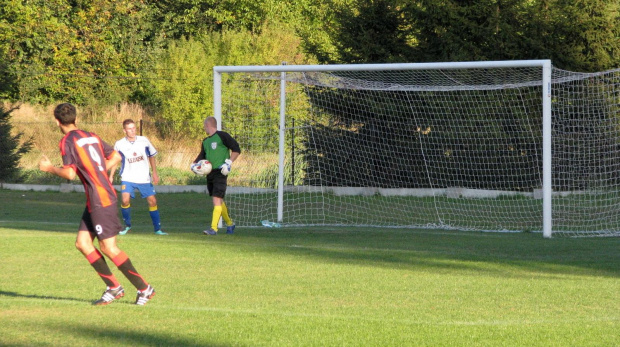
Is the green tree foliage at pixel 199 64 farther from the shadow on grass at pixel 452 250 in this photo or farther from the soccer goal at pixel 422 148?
the shadow on grass at pixel 452 250

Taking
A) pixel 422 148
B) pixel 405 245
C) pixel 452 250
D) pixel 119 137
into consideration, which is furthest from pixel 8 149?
pixel 452 250

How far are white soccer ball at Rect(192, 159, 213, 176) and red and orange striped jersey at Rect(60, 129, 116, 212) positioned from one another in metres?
6.20

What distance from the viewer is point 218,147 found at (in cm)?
1360

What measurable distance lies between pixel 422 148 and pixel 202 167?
994 cm

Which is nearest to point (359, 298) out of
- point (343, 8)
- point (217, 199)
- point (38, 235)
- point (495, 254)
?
point (495, 254)

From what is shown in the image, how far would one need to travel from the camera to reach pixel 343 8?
25578 millimetres

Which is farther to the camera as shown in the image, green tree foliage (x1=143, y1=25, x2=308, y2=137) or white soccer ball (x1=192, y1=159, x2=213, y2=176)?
green tree foliage (x1=143, y1=25, x2=308, y2=137)

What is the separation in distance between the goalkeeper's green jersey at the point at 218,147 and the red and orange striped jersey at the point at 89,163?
645 centimetres

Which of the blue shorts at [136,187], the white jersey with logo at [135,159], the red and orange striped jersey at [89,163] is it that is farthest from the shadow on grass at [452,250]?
the red and orange striped jersey at [89,163]

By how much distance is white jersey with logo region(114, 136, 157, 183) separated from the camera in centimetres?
1334

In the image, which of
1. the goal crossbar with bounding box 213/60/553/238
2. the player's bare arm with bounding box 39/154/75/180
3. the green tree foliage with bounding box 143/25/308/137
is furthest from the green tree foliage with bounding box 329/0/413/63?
the player's bare arm with bounding box 39/154/75/180

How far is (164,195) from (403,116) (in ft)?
23.7

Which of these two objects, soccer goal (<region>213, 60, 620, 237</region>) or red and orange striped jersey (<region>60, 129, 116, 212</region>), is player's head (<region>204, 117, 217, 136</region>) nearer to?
soccer goal (<region>213, 60, 620, 237</region>)

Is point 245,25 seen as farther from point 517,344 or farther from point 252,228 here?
point 517,344
